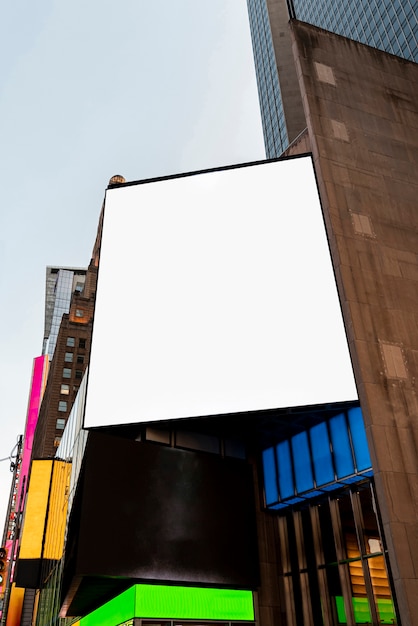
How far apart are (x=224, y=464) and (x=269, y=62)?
311 ft

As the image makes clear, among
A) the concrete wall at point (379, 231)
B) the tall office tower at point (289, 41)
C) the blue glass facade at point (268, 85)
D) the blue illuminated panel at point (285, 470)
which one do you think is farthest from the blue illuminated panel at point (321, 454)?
the blue glass facade at point (268, 85)

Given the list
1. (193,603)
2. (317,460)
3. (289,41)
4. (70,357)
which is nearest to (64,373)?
(70,357)

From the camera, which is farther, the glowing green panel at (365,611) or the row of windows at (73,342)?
the row of windows at (73,342)

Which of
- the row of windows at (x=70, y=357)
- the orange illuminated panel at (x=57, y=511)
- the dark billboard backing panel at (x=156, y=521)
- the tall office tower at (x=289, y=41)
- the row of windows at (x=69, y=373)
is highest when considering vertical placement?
the tall office tower at (x=289, y=41)

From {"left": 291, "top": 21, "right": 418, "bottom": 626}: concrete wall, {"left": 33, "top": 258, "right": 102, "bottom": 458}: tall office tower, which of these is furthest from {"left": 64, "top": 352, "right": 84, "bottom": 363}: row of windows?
{"left": 291, "top": 21, "right": 418, "bottom": 626}: concrete wall

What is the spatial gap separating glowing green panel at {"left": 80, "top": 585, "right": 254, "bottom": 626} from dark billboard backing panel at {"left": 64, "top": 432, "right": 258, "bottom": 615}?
45 centimetres

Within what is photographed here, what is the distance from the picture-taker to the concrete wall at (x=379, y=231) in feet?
67.5

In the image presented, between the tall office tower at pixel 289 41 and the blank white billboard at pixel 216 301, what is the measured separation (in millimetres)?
30644

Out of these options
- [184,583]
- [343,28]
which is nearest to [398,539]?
[184,583]

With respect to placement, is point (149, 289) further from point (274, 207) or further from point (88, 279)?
point (88, 279)

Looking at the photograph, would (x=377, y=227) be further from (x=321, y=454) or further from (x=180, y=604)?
(x=180, y=604)

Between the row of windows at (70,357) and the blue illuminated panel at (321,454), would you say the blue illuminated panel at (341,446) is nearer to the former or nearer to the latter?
the blue illuminated panel at (321,454)

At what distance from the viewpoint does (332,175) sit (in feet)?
91.2

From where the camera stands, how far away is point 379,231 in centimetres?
2688
